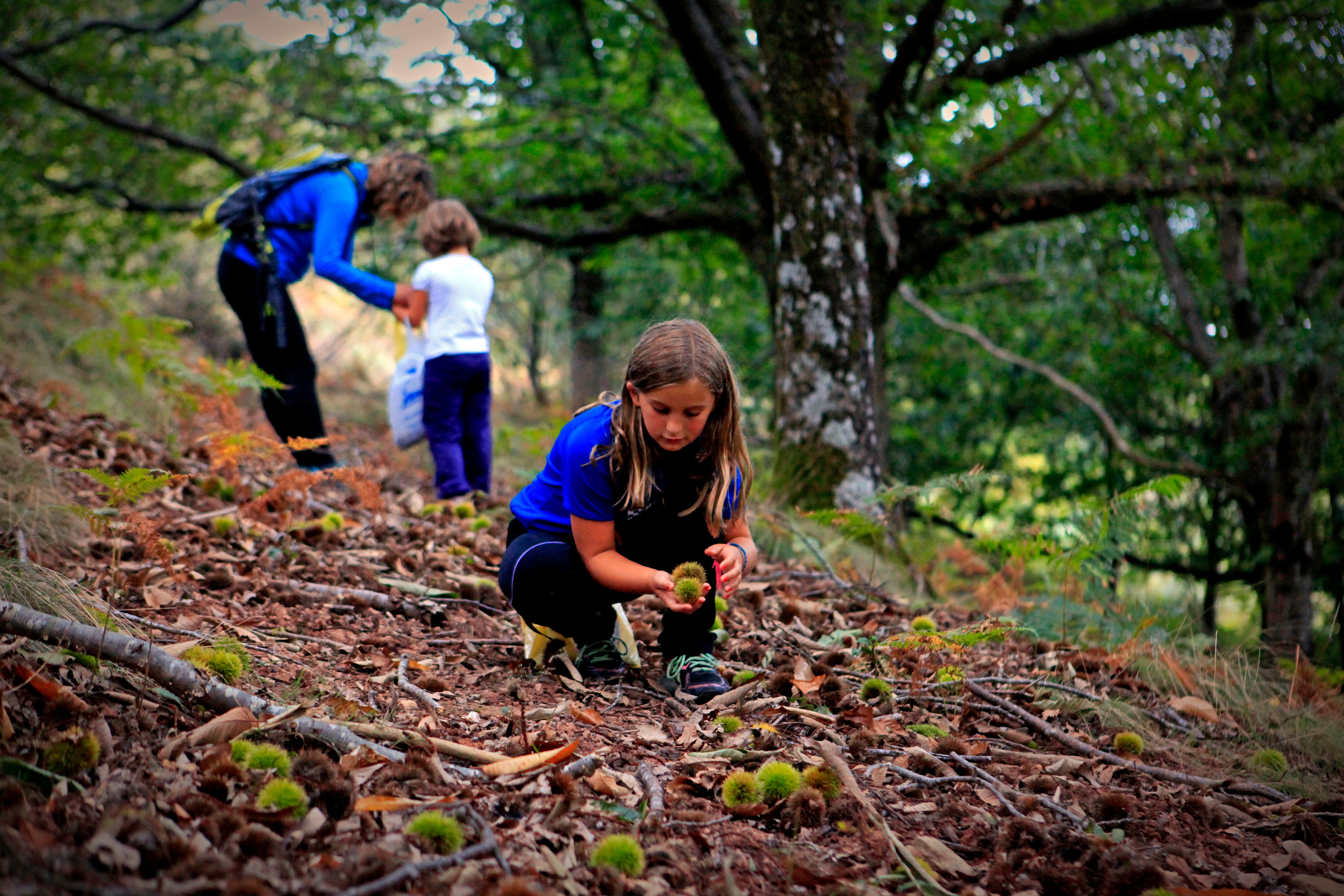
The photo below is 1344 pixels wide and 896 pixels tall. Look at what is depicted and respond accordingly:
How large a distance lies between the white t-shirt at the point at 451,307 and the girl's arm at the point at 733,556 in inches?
94.3

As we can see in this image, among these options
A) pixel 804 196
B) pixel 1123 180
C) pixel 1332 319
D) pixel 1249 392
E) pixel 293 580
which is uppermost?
pixel 1123 180

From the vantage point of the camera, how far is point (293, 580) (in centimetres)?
335

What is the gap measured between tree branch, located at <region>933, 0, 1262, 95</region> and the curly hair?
3573 mm

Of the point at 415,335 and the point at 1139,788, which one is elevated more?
the point at 415,335

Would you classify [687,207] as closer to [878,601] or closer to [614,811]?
[878,601]

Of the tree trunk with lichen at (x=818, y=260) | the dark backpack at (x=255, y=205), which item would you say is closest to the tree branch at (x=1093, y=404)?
the tree trunk with lichen at (x=818, y=260)

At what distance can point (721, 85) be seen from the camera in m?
5.72

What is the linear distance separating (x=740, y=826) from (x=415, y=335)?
365cm

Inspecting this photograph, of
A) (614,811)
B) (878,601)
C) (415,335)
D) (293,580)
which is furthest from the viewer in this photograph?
(415,335)

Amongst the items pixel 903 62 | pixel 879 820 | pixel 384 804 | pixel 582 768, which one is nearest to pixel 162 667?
pixel 384 804

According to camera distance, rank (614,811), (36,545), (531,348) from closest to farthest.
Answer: (614,811) < (36,545) < (531,348)

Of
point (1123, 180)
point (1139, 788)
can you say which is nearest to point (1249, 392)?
point (1123, 180)

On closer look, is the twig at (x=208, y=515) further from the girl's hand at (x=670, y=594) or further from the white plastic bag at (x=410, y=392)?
the girl's hand at (x=670, y=594)

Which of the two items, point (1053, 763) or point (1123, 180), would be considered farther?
point (1123, 180)
